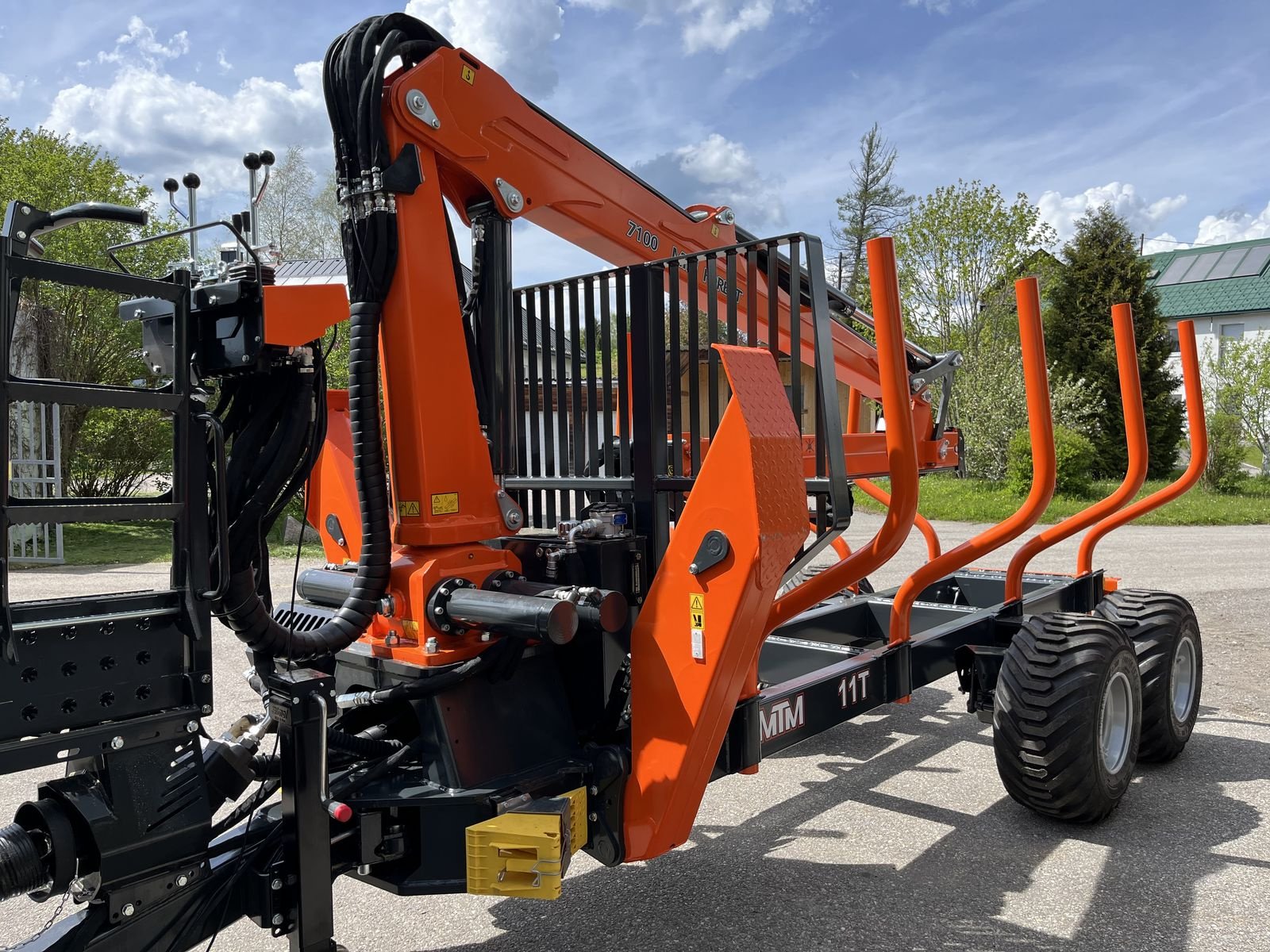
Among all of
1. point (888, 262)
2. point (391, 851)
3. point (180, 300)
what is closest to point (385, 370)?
point (180, 300)

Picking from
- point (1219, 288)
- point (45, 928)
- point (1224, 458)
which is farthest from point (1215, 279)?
point (45, 928)

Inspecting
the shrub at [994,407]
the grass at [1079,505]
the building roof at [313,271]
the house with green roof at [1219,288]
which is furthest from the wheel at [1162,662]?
the house with green roof at [1219,288]

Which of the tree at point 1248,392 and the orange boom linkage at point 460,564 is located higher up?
the tree at point 1248,392

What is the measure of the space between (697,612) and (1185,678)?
153 inches

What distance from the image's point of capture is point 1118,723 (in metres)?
4.54

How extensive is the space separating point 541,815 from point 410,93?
2.28 meters

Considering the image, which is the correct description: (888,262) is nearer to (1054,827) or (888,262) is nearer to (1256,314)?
(1054,827)

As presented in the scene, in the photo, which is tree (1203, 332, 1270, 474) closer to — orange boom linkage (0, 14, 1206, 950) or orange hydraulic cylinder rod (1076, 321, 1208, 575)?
orange hydraulic cylinder rod (1076, 321, 1208, 575)

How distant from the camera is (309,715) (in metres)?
2.58

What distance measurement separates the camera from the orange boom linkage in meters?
2.36

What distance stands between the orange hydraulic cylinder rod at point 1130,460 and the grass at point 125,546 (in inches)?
367

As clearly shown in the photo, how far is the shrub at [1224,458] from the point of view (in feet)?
68.0

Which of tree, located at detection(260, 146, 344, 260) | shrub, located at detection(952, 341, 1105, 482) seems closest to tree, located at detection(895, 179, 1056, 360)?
shrub, located at detection(952, 341, 1105, 482)

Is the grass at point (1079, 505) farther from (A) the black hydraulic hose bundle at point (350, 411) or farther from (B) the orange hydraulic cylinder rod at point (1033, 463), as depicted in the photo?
(A) the black hydraulic hose bundle at point (350, 411)
